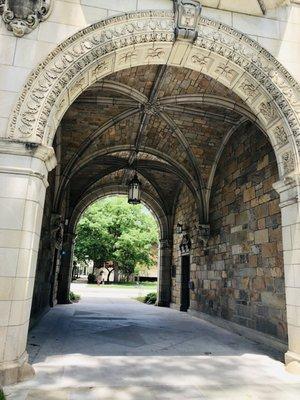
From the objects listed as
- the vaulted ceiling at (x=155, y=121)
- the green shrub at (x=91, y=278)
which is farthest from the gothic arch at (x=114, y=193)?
the green shrub at (x=91, y=278)

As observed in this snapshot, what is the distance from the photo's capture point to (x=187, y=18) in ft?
13.8

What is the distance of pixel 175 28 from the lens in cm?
416

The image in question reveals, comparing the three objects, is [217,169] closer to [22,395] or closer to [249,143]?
[249,143]

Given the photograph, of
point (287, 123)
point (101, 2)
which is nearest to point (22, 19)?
point (101, 2)

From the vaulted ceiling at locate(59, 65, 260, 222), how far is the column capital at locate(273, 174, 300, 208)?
2216 millimetres

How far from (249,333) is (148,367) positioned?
116 inches

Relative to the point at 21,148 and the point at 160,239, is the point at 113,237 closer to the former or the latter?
the point at 160,239

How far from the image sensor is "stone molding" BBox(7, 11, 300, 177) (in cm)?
363

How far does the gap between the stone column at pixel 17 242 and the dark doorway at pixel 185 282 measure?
7.89 meters

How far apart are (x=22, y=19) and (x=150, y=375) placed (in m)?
4.27

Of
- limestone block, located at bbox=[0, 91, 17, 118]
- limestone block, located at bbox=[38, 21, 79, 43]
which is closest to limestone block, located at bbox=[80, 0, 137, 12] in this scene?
limestone block, located at bbox=[38, 21, 79, 43]

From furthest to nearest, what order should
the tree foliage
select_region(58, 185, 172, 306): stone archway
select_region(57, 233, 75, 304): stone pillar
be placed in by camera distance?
the tree foliage → select_region(58, 185, 172, 306): stone archway → select_region(57, 233, 75, 304): stone pillar

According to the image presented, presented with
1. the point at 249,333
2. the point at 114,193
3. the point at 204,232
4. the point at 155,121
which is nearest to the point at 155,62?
the point at 155,121

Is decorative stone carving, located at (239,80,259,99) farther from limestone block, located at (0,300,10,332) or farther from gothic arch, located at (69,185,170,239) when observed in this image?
gothic arch, located at (69,185,170,239)
